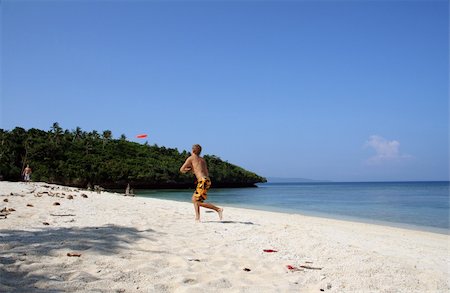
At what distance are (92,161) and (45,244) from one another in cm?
5924

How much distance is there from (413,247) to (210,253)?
5666 millimetres

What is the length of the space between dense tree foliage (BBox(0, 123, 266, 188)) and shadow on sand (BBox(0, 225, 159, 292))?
43378mm

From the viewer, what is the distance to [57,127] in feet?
222

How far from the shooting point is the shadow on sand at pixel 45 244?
11.0ft

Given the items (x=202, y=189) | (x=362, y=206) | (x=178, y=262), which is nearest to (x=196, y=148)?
(x=202, y=189)

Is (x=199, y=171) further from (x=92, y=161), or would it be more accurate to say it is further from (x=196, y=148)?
(x=92, y=161)

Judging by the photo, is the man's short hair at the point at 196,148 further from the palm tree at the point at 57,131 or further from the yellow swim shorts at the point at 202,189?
the palm tree at the point at 57,131

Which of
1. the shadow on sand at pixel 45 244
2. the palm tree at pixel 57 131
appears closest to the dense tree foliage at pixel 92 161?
the palm tree at pixel 57 131

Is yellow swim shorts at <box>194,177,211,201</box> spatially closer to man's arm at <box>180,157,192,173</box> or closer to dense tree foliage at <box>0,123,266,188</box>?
man's arm at <box>180,157,192,173</box>

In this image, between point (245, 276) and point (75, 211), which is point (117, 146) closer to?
point (75, 211)

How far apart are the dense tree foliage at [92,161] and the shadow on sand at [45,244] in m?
43.4

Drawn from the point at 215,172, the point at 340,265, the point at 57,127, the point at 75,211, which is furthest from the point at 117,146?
the point at 340,265

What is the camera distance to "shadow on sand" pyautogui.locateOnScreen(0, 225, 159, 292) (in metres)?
3.34

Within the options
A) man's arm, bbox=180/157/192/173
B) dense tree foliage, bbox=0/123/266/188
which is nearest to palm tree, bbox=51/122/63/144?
dense tree foliage, bbox=0/123/266/188
